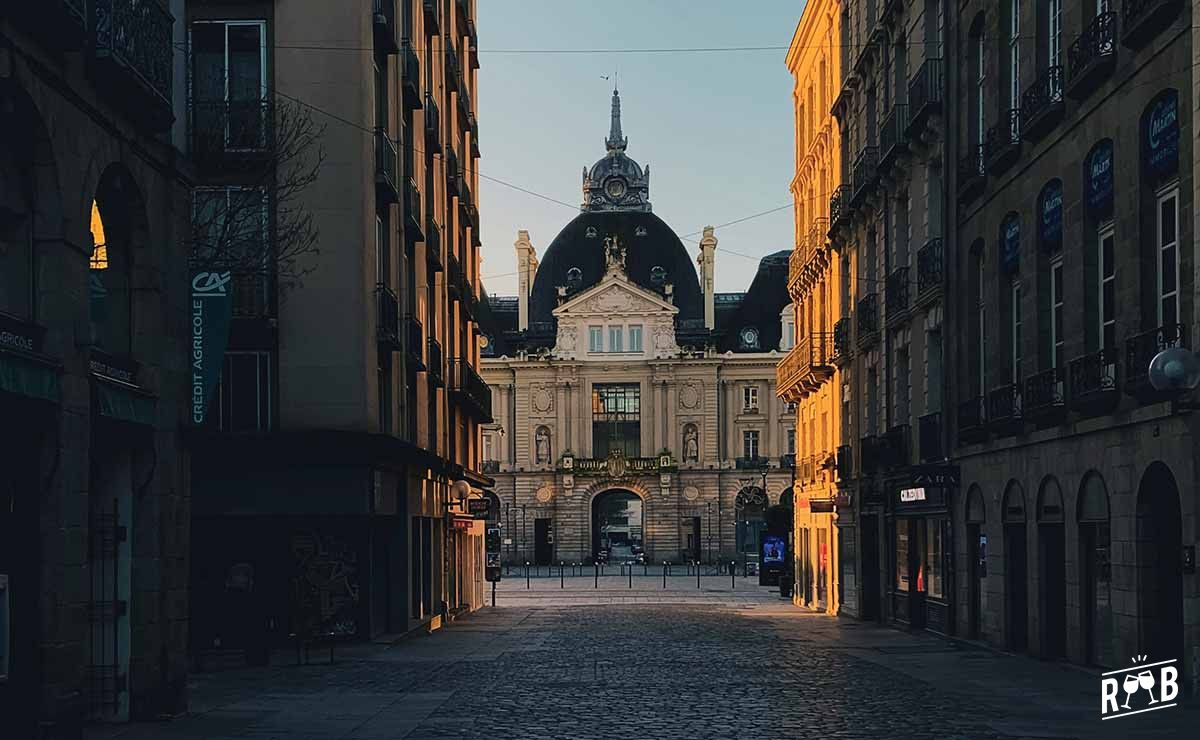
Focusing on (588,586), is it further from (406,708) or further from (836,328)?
(406,708)

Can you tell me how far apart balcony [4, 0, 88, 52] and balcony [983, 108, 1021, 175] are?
1773cm

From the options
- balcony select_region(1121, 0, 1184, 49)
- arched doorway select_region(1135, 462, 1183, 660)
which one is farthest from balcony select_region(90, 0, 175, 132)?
arched doorway select_region(1135, 462, 1183, 660)

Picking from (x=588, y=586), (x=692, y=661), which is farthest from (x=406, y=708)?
(x=588, y=586)

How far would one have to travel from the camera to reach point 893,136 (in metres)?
41.2

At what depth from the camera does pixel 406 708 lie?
22.8 metres

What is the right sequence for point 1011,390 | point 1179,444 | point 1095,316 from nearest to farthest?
point 1179,444
point 1095,316
point 1011,390

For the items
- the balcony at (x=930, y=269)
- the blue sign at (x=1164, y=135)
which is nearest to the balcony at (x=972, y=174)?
the balcony at (x=930, y=269)

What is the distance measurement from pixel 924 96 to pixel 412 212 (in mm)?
12144

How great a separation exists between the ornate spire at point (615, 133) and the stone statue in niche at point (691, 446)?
84.8 ft

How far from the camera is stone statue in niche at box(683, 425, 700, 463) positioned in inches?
4919

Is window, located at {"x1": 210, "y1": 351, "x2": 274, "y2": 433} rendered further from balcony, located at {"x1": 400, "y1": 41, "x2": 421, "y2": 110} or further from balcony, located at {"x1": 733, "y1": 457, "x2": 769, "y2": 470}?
balcony, located at {"x1": 733, "y1": 457, "x2": 769, "y2": 470}

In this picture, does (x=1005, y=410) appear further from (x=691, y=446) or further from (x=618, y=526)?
(x=618, y=526)

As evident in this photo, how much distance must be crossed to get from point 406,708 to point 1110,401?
32.7 feet

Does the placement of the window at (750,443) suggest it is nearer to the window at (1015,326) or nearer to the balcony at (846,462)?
the balcony at (846,462)
